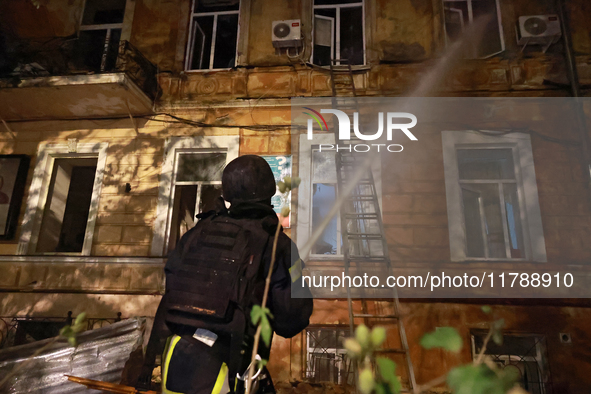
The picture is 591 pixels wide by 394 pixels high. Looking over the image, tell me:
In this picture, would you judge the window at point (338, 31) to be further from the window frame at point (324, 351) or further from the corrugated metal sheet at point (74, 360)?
the corrugated metal sheet at point (74, 360)

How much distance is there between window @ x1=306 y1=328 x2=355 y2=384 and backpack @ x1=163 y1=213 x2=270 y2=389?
3.93 metres

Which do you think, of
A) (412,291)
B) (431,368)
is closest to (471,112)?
(412,291)

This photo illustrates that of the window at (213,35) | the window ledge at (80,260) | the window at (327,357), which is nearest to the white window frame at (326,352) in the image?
the window at (327,357)

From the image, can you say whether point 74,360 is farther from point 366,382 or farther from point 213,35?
point 213,35

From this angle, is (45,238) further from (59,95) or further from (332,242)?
(332,242)

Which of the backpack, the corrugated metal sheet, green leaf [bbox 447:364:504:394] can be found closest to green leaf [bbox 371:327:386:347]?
green leaf [bbox 447:364:504:394]

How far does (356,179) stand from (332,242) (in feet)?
3.59

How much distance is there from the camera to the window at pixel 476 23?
6.58m

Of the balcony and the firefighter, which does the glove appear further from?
the balcony

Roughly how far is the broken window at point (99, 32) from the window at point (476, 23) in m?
6.39

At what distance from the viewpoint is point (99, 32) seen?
294 inches

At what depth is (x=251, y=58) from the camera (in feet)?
22.4

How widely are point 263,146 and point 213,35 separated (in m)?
2.74
